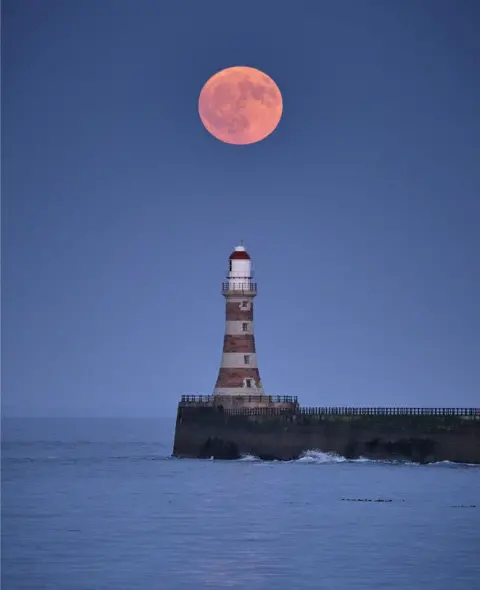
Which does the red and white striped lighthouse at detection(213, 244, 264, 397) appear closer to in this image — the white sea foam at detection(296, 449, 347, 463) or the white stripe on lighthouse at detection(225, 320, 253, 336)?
the white stripe on lighthouse at detection(225, 320, 253, 336)

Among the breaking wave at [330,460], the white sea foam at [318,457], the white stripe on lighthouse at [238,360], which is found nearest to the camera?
the breaking wave at [330,460]

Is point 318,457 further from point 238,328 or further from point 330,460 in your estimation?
point 238,328

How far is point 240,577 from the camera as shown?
5366 centimetres

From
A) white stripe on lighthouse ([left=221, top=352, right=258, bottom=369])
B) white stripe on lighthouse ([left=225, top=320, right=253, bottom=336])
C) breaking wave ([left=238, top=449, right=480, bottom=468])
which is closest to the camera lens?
breaking wave ([left=238, top=449, right=480, bottom=468])

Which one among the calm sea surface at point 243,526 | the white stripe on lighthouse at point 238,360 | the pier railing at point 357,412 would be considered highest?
the white stripe on lighthouse at point 238,360

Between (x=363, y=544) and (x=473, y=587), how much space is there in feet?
29.8

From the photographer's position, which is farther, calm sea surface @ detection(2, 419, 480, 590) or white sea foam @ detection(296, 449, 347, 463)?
white sea foam @ detection(296, 449, 347, 463)

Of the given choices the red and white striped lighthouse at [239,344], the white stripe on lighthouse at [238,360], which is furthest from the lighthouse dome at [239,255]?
the white stripe on lighthouse at [238,360]

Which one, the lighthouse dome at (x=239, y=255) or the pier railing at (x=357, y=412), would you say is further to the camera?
the lighthouse dome at (x=239, y=255)

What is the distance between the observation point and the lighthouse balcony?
9462 centimetres

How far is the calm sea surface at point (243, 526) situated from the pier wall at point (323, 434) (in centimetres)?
82

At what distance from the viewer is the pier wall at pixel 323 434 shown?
292 feet

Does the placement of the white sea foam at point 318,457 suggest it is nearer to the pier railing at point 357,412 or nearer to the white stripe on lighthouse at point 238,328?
the pier railing at point 357,412

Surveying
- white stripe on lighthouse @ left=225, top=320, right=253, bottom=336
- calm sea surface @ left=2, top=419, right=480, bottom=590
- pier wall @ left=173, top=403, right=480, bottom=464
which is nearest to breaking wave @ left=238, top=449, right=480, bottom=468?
calm sea surface @ left=2, top=419, right=480, bottom=590
